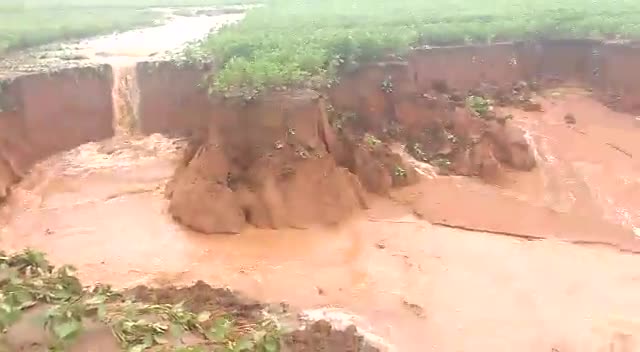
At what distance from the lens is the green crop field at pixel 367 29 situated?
10.4 metres

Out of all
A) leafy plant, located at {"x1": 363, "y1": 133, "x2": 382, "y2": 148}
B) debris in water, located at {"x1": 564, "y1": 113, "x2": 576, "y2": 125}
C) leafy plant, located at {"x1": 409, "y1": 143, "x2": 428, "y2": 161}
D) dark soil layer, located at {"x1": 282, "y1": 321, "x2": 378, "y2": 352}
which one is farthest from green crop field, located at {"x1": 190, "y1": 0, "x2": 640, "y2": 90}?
dark soil layer, located at {"x1": 282, "y1": 321, "x2": 378, "y2": 352}

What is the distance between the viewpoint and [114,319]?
412cm

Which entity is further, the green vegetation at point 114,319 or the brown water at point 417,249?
the brown water at point 417,249

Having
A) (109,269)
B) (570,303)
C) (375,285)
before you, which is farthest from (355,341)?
(109,269)

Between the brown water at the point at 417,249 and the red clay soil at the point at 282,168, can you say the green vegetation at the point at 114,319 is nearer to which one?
the brown water at the point at 417,249

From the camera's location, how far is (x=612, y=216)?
9977 mm

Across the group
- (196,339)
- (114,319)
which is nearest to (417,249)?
(196,339)

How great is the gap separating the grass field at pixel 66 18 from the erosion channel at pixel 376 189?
A: 2041mm

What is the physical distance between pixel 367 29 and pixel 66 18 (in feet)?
20.8

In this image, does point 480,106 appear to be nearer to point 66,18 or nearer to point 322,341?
point 322,341

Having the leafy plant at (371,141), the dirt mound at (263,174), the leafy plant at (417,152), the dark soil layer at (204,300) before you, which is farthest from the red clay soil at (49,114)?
the dark soil layer at (204,300)

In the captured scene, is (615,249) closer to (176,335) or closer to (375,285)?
(375,285)

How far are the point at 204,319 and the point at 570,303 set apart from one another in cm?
496

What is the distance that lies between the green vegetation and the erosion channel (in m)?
2.83
